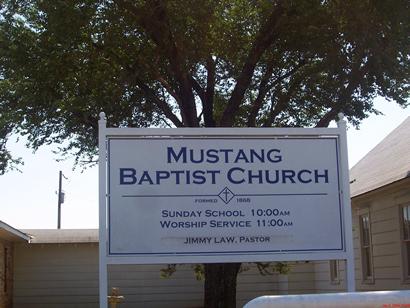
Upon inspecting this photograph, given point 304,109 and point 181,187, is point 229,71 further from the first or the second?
point 181,187

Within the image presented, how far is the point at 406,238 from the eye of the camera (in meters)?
14.9

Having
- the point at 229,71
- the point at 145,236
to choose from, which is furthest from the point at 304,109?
the point at 145,236

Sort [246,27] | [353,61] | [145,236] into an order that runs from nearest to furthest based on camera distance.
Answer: [145,236] → [353,61] → [246,27]

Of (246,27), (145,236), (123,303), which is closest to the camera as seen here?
(145,236)

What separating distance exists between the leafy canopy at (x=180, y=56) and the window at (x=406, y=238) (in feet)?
7.51

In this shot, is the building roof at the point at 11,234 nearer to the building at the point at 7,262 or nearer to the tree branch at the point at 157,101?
the building at the point at 7,262

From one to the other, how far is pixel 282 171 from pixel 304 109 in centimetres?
774

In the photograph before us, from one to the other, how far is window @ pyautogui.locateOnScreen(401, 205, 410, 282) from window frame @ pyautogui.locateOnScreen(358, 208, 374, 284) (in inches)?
75.9

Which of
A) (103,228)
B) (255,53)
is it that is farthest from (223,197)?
(255,53)

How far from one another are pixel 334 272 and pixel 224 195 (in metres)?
12.3

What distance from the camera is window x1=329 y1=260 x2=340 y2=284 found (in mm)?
19719

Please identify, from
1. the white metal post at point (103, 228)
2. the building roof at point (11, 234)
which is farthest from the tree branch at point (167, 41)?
the building roof at point (11, 234)

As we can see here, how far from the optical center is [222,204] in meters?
8.98

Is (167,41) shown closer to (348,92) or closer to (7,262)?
(348,92)
